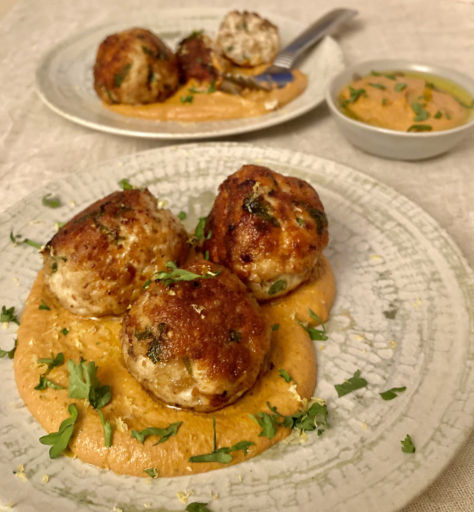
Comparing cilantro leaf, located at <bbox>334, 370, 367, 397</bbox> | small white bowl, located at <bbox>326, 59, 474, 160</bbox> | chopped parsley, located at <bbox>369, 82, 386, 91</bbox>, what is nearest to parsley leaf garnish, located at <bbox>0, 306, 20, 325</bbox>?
cilantro leaf, located at <bbox>334, 370, 367, 397</bbox>

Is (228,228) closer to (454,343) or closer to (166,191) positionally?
(166,191)

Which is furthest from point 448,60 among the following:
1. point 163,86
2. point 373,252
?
point 373,252

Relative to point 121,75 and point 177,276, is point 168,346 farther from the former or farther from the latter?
point 121,75

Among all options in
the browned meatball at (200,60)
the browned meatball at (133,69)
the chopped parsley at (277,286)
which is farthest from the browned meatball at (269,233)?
the browned meatball at (200,60)

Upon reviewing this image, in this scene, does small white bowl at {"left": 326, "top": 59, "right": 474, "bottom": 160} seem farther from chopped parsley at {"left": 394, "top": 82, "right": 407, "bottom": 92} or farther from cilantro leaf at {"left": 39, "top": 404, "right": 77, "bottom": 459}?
cilantro leaf at {"left": 39, "top": 404, "right": 77, "bottom": 459}

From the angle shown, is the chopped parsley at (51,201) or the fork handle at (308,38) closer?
the chopped parsley at (51,201)

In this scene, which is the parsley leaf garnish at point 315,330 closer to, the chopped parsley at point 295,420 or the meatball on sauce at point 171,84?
the chopped parsley at point 295,420

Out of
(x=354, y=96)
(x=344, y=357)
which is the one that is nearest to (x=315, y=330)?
(x=344, y=357)
